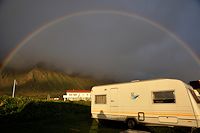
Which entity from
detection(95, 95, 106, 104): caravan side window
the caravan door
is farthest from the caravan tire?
detection(95, 95, 106, 104): caravan side window

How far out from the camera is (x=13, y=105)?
86.0 feet

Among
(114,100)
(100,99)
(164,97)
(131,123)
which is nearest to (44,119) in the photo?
(100,99)

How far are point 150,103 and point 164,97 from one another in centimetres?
110

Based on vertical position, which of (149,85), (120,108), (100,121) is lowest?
(100,121)

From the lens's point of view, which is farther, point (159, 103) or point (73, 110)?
point (73, 110)

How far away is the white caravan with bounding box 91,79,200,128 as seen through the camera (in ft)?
43.3

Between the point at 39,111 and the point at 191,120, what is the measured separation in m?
20.4

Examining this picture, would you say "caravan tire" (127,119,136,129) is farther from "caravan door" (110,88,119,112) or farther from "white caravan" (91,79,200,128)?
"caravan door" (110,88,119,112)

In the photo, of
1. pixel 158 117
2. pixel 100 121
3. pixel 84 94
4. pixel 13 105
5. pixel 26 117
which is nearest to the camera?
pixel 158 117

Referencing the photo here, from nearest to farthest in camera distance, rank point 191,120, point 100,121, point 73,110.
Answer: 1. point 191,120
2. point 100,121
3. point 73,110

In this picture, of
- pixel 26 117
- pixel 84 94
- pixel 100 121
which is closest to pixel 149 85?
pixel 100 121

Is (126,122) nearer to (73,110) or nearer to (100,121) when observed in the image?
(100,121)

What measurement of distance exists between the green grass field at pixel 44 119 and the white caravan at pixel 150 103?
1.19 metres

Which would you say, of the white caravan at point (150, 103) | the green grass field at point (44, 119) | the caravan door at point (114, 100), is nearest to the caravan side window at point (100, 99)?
the white caravan at point (150, 103)
